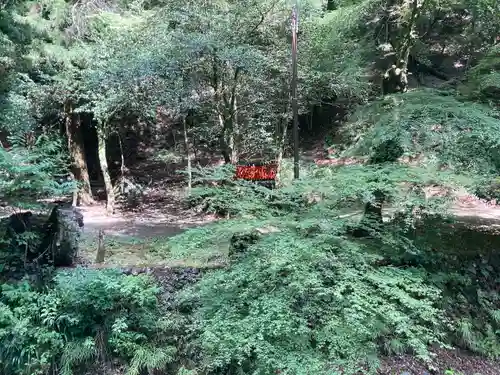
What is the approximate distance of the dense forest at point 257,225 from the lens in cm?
362

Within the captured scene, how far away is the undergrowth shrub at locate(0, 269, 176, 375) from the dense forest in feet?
0.06

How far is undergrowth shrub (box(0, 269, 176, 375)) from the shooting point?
4316 millimetres

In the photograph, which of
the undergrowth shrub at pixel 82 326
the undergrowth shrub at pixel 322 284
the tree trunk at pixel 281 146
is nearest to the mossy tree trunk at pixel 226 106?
the tree trunk at pixel 281 146

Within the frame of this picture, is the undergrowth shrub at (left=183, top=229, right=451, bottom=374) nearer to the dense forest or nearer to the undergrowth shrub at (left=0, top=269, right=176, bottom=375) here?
the dense forest

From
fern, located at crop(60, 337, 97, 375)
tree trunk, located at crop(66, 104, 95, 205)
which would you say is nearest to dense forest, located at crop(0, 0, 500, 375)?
fern, located at crop(60, 337, 97, 375)

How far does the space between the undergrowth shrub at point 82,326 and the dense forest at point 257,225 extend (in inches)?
0.7

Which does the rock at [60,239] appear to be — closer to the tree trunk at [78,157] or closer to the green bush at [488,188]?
the green bush at [488,188]

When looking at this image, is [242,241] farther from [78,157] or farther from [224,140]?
[78,157]

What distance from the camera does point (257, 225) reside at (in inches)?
153

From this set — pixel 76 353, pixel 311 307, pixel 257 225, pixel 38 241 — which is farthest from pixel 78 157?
pixel 311 307

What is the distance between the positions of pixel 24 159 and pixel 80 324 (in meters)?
2.00

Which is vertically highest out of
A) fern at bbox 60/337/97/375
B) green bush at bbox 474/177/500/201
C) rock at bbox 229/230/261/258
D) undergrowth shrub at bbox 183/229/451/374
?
green bush at bbox 474/177/500/201

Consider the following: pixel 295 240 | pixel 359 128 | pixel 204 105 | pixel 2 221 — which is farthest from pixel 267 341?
pixel 204 105

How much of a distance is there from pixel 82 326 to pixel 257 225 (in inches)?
92.2
